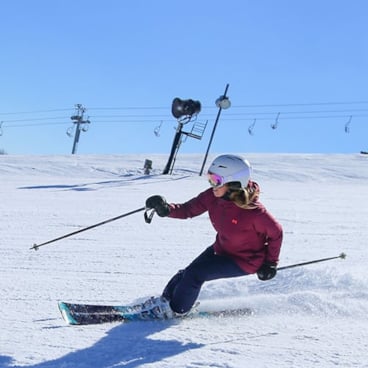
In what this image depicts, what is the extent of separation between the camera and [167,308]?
3836 millimetres

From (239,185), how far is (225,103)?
15504 millimetres

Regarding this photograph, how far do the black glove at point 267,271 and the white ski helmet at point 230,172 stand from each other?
1.76 ft

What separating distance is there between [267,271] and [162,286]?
1.63m

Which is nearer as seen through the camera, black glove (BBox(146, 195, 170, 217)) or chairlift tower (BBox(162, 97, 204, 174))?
black glove (BBox(146, 195, 170, 217))

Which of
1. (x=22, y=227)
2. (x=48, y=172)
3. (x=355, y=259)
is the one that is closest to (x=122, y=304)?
(x=355, y=259)

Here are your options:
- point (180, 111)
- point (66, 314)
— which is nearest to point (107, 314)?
point (66, 314)

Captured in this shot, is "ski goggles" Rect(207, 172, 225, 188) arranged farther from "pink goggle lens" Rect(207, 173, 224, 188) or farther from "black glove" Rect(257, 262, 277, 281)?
"black glove" Rect(257, 262, 277, 281)

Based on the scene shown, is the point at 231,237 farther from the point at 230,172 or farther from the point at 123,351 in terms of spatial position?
the point at 123,351

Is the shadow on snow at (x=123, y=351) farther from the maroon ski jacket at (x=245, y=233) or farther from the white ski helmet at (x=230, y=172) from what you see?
the white ski helmet at (x=230, y=172)

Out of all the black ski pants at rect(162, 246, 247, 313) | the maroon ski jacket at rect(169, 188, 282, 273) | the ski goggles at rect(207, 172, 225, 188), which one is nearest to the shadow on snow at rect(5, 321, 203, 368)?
the black ski pants at rect(162, 246, 247, 313)

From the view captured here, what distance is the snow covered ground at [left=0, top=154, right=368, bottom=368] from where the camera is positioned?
10.3ft

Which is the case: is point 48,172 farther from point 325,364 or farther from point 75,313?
point 325,364

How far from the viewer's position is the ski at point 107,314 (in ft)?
12.2

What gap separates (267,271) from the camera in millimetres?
3553
